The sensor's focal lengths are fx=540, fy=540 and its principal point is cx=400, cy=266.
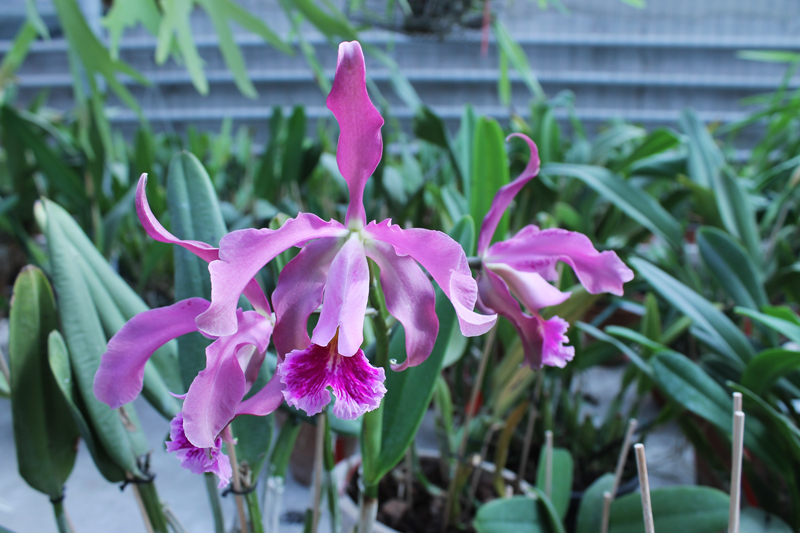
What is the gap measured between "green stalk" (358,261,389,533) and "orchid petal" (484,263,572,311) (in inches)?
3.2

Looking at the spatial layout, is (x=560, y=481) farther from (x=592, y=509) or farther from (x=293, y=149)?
(x=293, y=149)

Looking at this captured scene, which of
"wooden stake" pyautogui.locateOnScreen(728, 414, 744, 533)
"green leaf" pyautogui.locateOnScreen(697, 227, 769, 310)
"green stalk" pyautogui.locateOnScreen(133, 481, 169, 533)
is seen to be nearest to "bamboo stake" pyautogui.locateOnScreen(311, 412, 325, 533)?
"green stalk" pyautogui.locateOnScreen(133, 481, 169, 533)

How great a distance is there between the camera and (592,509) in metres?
0.49

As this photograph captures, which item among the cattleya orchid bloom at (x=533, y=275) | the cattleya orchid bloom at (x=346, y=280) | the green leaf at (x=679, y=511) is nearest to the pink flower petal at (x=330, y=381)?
the cattleya orchid bloom at (x=346, y=280)

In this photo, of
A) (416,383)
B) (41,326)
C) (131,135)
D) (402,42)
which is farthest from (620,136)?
(131,135)

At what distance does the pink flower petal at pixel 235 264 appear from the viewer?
7.7 inches

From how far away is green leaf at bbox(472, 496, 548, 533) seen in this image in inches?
16.6

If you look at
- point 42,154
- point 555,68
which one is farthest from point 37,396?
point 555,68

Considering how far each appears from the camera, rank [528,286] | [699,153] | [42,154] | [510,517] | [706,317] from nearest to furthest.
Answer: [528,286] < [510,517] < [706,317] < [699,153] < [42,154]

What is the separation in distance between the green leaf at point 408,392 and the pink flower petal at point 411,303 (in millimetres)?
120

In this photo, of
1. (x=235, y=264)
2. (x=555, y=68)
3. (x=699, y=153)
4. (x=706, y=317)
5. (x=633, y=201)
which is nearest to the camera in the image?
(x=235, y=264)

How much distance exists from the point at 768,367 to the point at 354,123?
1.41 ft

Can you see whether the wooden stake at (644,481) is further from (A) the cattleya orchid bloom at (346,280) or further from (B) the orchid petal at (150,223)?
(B) the orchid petal at (150,223)

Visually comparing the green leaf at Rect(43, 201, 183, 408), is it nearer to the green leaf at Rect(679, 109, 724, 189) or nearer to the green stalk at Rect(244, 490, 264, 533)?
the green stalk at Rect(244, 490, 264, 533)
